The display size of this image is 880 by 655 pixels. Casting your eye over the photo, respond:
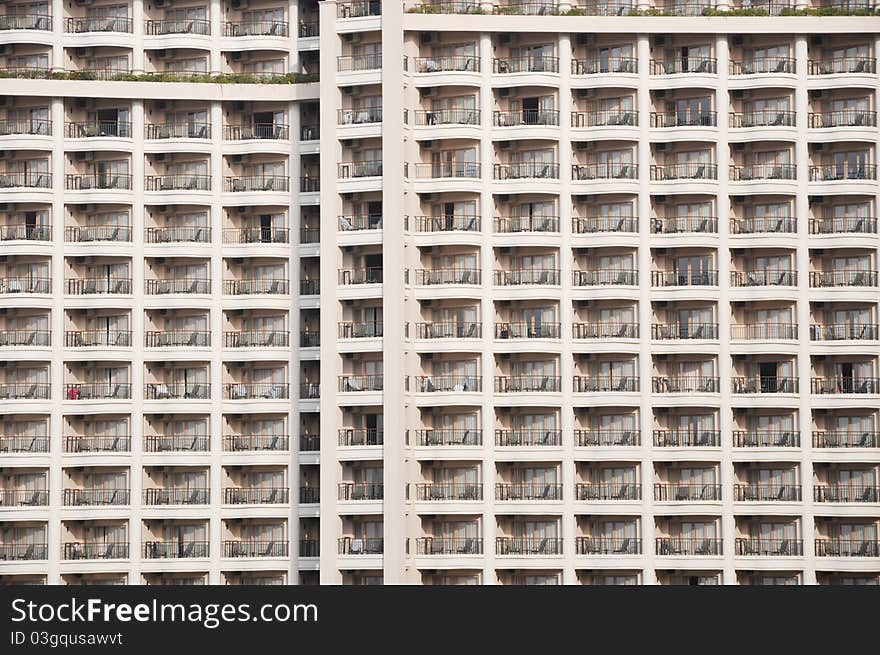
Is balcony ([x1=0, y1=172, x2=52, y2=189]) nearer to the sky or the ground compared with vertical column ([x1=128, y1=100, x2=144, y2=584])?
nearer to the sky

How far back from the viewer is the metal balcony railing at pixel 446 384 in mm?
72812

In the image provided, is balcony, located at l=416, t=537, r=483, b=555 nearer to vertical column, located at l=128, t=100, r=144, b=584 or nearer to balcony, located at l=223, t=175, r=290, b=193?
vertical column, located at l=128, t=100, r=144, b=584

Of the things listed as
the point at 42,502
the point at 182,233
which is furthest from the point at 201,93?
the point at 42,502

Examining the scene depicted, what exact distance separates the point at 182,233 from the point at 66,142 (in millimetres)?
5980

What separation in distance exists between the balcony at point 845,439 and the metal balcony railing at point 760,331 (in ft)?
13.5

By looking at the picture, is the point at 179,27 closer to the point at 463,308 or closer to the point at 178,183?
the point at 178,183

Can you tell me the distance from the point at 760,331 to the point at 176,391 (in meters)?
23.5

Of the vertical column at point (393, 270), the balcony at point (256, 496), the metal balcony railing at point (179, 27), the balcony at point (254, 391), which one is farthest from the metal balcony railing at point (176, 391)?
the metal balcony railing at point (179, 27)

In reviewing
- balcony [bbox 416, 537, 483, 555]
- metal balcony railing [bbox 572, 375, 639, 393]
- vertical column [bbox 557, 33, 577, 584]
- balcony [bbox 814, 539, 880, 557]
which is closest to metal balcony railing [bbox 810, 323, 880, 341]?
metal balcony railing [bbox 572, 375, 639, 393]

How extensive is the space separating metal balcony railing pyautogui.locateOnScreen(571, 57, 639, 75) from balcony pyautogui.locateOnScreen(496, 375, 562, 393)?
12.3 meters

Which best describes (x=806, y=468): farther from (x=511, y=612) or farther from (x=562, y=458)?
(x=511, y=612)

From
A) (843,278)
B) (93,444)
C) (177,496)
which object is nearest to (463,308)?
(177,496)

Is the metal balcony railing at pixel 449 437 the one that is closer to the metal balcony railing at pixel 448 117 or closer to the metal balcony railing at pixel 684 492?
the metal balcony railing at pixel 684 492

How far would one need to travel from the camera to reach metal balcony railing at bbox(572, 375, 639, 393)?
72.9m
